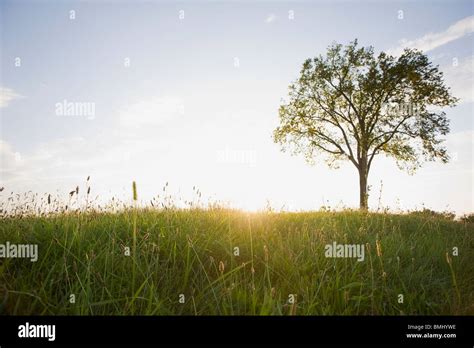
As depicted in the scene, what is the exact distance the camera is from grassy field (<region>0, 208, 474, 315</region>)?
2.93 meters

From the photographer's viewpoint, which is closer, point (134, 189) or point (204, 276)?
point (134, 189)

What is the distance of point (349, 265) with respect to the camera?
165 inches

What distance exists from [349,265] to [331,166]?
72.0 ft

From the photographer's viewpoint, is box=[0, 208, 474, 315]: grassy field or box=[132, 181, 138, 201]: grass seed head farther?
box=[0, 208, 474, 315]: grassy field

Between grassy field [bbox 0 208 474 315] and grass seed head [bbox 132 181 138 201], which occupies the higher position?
grass seed head [bbox 132 181 138 201]

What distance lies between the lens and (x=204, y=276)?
3.71 metres

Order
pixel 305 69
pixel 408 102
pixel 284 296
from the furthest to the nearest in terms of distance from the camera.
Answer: pixel 305 69 → pixel 408 102 → pixel 284 296

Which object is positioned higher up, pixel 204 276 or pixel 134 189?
pixel 134 189

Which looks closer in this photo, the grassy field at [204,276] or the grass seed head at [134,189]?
the grass seed head at [134,189]

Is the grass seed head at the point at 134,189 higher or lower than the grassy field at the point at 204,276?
higher

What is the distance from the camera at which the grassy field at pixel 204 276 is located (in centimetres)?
293
